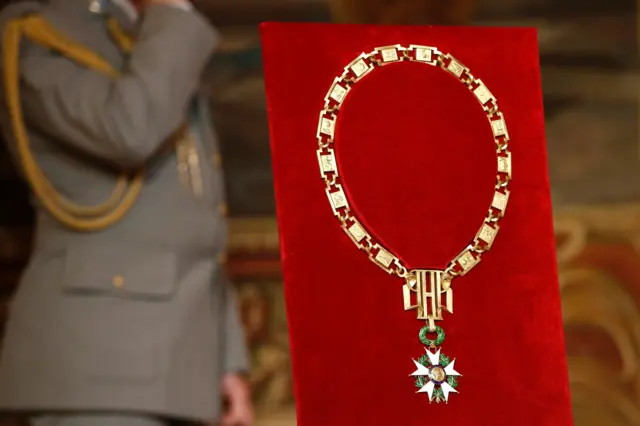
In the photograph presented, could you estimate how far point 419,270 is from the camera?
0.77m

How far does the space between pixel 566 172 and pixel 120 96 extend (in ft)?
3.05

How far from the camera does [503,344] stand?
2.52ft

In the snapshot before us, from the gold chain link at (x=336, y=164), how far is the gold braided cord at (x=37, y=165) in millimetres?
325

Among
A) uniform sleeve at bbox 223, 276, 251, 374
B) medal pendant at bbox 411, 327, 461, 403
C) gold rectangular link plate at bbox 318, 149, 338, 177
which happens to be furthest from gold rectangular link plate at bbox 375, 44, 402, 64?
uniform sleeve at bbox 223, 276, 251, 374

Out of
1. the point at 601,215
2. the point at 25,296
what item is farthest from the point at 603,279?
the point at 25,296

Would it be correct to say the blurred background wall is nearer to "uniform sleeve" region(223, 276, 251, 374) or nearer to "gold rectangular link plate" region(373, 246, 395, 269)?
"uniform sleeve" region(223, 276, 251, 374)

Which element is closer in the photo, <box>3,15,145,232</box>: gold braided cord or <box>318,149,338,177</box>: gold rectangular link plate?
<box>318,149,338,177</box>: gold rectangular link plate

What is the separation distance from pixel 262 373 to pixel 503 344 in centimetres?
75

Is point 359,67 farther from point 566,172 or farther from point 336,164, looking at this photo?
point 566,172

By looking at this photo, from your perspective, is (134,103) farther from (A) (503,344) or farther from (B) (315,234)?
(A) (503,344)

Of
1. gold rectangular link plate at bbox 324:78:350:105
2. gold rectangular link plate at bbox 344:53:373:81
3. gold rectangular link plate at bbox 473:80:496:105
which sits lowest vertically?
gold rectangular link plate at bbox 324:78:350:105

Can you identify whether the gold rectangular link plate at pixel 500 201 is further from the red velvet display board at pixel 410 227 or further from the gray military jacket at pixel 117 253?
the gray military jacket at pixel 117 253

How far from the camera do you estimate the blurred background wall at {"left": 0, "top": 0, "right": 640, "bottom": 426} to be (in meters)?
1.45

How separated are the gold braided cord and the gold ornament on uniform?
0.33m
